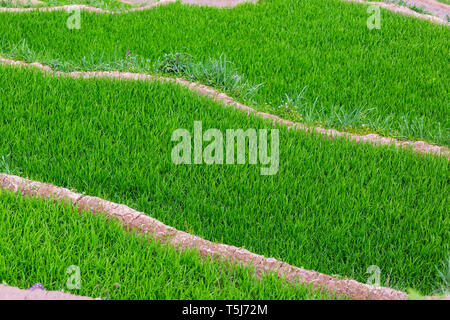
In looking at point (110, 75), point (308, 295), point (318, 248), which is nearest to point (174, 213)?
point (318, 248)

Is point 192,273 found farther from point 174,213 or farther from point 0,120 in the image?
point 0,120

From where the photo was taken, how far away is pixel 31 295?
194 cm

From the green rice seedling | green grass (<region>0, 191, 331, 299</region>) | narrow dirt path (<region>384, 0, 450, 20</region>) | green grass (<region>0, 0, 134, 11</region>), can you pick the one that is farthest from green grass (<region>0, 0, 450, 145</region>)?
narrow dirt path (<region>384, 0, 450, 20</region>)

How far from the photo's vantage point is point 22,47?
5484 mm

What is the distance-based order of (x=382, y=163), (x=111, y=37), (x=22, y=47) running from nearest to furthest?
(x=382, y=163) → (x=22, y=47) → (x=111, y=37)

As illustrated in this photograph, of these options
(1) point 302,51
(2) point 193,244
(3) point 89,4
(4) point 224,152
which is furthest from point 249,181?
(3) point 89,4

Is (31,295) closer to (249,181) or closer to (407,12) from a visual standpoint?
(249,181)

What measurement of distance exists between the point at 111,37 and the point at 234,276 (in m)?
4.71

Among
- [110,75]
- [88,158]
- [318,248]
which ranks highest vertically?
[110,75]

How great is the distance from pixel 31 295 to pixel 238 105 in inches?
122

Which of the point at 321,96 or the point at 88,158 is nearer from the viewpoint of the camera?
the point at 88,158

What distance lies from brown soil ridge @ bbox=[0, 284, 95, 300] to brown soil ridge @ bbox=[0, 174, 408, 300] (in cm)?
72

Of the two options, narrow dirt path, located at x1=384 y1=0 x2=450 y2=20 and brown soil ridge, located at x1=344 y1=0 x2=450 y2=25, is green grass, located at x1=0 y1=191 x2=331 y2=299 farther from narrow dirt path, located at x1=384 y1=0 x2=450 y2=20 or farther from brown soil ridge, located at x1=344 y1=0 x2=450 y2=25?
narrow dirt path, located at x1=384 y1=0 x2=450 y2=20

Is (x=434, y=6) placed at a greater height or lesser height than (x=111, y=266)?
greater
